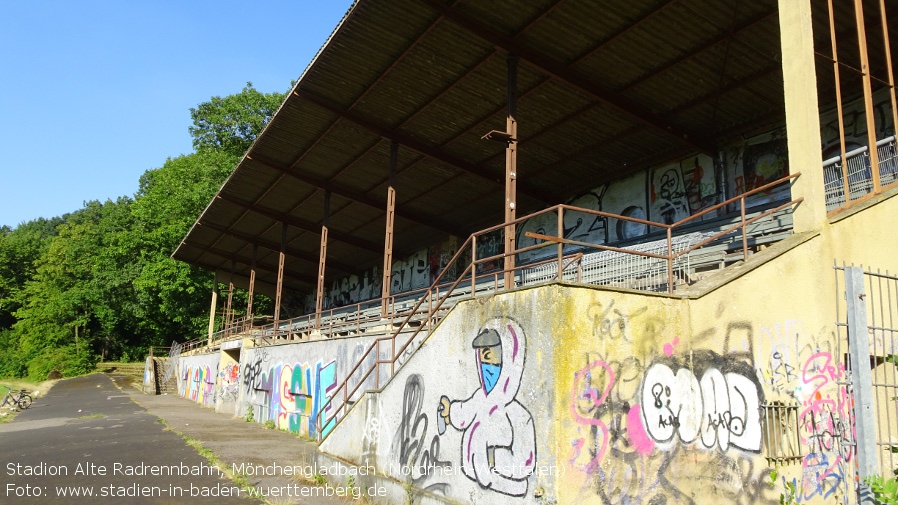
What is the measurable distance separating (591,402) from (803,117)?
205 inches

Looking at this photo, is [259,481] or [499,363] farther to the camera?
[259,481]

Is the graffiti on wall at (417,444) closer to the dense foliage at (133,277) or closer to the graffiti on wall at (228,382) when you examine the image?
the graffiti on wall at (228,382)

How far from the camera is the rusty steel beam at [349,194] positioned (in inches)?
907

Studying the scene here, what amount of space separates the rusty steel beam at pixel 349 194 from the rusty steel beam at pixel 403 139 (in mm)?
5476

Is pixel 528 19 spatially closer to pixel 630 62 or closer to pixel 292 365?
pixel 630 62

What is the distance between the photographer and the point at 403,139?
63.0ft

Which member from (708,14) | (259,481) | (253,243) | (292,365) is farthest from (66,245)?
(708,14)

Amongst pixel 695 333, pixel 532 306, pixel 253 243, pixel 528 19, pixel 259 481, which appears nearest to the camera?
pixel 532 306

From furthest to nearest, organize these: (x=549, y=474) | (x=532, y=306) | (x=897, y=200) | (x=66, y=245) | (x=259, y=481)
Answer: (x=66, y=245), (x=259, y=481), (x=897, y=200), (x=532, y=306), (x=549, y=474)

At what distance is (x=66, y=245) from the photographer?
64000mm

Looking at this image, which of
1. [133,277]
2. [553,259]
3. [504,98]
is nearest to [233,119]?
[133,277]

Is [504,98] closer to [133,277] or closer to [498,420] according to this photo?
[498,420]

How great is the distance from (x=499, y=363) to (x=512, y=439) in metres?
0.98

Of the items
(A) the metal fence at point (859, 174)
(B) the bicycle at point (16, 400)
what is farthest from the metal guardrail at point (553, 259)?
(B) the bicycle at point (16, 400)
